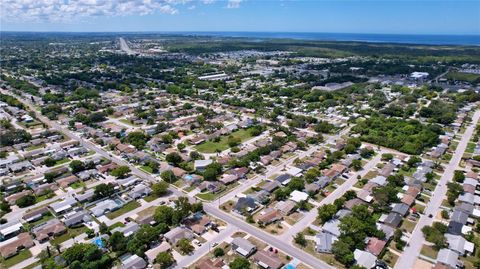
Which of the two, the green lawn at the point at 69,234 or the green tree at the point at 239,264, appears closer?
the green tree at the point at 239,264

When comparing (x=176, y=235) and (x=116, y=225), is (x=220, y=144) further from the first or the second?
(x=176, y=235)

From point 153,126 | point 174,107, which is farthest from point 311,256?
point 174,107

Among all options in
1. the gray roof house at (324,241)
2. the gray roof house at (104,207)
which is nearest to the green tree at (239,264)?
the gray roof house at (324,241)

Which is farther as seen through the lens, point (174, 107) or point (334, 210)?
point (174, 107)

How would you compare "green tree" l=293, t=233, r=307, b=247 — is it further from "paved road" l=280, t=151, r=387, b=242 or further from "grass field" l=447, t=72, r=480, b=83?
"grass field" l=447, t=72, r=480, b=83

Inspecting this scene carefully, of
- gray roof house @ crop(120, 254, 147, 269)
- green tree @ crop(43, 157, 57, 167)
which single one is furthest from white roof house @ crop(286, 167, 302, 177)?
green tree @ crop(43, 157, 57, 167)

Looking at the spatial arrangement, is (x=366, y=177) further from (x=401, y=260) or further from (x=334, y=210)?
(x=401, y=260)

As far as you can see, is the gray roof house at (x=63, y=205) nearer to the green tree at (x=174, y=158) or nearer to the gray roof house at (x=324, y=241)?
the green tree at (x=174, y=158)
